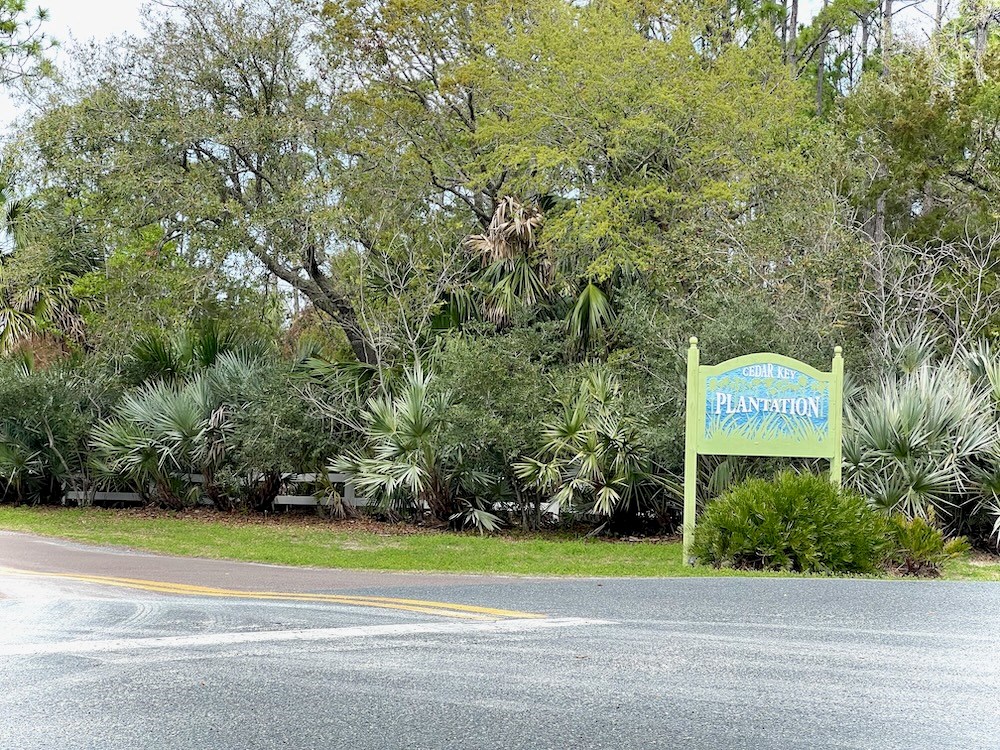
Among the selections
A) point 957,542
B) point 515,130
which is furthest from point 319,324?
point 957,542

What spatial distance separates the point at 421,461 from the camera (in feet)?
61.9

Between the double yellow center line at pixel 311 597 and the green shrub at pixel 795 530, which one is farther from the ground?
the green shrub at pixel 795 530

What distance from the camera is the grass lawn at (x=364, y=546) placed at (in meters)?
13.7

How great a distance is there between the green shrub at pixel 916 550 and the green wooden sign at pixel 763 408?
1121mm

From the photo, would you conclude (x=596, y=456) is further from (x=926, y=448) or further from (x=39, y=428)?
(x=39, y=428)

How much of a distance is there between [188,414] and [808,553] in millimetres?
13363

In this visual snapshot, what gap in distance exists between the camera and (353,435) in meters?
21.5

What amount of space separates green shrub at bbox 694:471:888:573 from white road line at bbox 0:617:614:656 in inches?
190

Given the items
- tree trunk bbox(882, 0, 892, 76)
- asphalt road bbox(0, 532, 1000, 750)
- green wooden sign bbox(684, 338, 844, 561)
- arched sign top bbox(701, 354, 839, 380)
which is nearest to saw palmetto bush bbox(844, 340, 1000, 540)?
green wooden sign bbox(684, 338, 844, 561)

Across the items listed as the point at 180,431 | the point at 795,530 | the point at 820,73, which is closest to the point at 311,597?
the point at 795,530

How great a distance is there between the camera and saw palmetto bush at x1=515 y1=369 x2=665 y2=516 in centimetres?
1719

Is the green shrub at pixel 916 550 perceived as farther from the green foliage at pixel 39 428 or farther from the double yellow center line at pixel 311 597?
the green foliage at pixel 39 428

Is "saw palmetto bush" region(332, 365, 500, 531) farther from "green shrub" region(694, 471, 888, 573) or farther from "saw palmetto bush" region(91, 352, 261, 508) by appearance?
"green shrub" region(694, 471, 888, 573)

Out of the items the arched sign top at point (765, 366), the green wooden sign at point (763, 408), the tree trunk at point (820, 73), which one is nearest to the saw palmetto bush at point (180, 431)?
the green wooden sign at point (763, 408)
